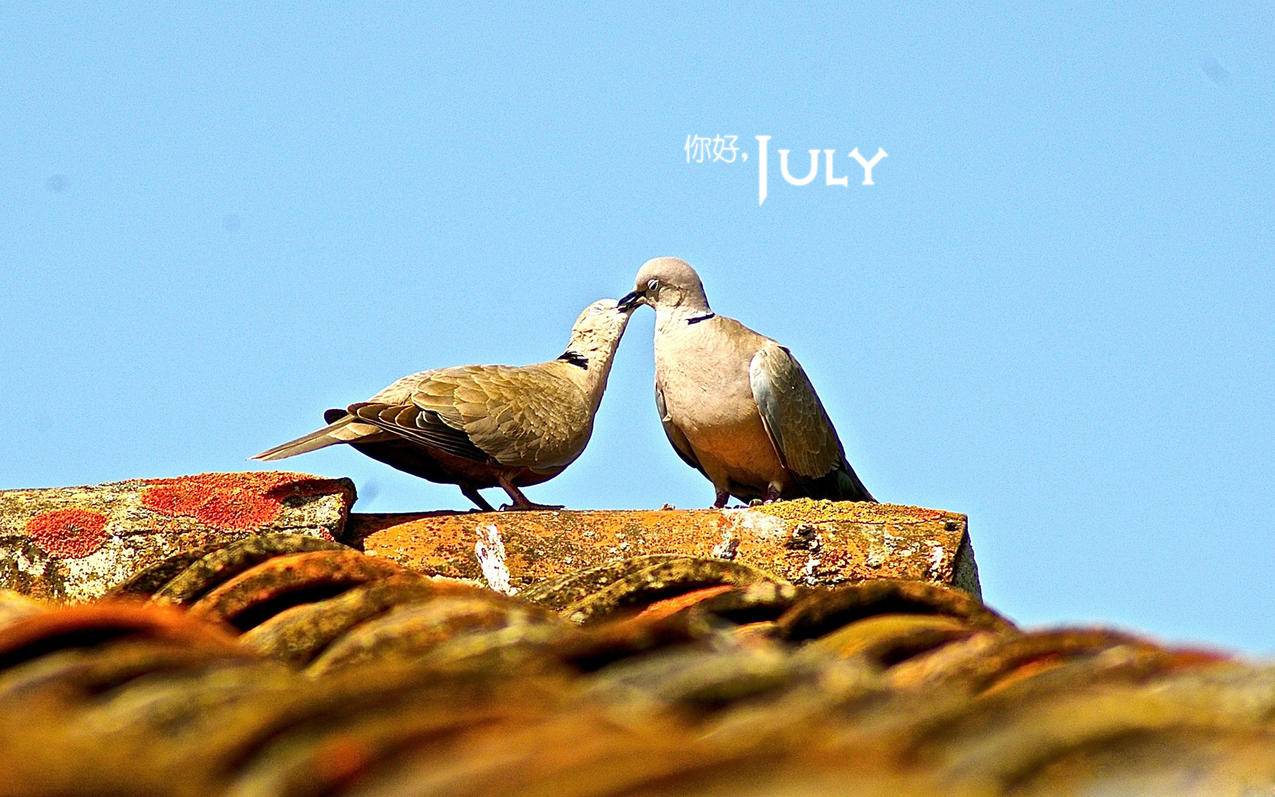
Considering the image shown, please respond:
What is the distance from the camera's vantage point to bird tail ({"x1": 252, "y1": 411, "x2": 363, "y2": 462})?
6.37m

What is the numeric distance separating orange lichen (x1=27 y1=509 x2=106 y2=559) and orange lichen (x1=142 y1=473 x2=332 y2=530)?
6.8 inches

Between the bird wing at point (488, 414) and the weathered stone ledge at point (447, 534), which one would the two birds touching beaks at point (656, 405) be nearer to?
the bird wing at point (488, 414)

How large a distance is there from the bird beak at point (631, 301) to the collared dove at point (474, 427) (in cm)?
58

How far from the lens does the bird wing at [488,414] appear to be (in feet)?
21.3

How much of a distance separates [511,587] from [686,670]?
299cm

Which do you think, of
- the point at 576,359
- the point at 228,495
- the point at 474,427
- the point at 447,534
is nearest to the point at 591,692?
the point at 447,534

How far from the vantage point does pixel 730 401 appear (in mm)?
7352

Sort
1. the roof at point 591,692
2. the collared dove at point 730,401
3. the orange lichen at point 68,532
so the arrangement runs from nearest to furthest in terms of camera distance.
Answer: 1. the roof at point 591,692
2. the orange lichen at point 68,532
3. the collared dove at point 730,401

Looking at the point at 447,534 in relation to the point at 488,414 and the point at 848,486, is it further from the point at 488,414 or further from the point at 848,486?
the point at 848,486

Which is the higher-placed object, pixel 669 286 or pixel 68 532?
pixel 669 286

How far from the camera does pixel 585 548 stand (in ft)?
17.7

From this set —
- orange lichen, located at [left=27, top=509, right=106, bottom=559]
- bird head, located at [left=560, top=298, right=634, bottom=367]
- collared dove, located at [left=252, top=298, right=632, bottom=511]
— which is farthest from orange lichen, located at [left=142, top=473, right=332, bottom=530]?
bird head, located at [left=560, top=298, right=634, bottom=367]

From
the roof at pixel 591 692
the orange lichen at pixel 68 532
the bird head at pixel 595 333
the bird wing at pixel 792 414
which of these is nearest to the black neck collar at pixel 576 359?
the bird head at pixel 595 333

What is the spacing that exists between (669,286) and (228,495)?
2539 mm
